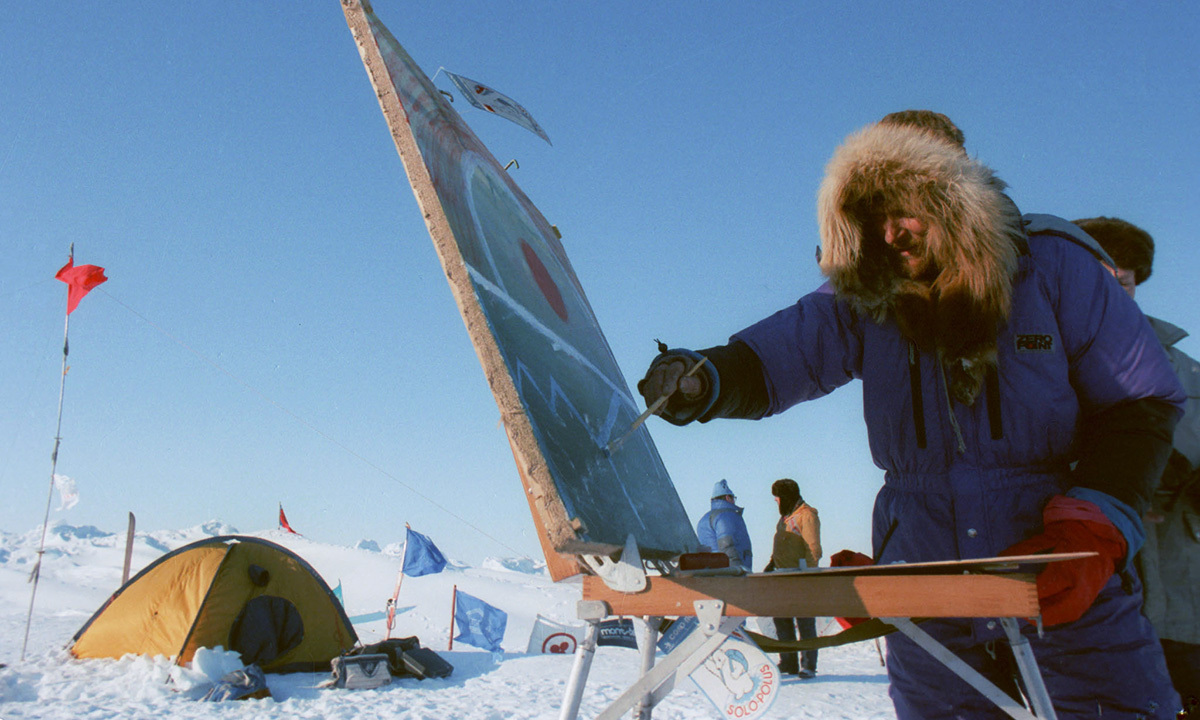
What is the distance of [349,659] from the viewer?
5871 millimetres

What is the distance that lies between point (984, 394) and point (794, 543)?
187 inches

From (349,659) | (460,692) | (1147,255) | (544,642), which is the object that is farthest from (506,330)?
(544,642)

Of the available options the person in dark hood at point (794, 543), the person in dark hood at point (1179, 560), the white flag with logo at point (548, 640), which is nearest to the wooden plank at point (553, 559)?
the person in dark hood at point (1179, 560)

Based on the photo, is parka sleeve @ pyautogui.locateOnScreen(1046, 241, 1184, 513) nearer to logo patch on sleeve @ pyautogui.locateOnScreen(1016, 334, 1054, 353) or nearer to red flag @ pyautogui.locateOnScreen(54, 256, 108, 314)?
logo patch on sleeve @ pyautogui.locateOnScreen(1016, 334, 1054, 353)

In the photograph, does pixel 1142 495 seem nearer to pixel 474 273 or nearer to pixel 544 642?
pixel 474 273

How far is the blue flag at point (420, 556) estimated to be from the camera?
11680 millimetres

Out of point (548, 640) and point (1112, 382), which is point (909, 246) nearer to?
point (1112, 382)

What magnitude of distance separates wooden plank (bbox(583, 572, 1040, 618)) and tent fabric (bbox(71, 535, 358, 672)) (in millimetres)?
6714

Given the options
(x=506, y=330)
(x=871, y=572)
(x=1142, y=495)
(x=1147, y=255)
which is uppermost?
(x=1147, y=255)

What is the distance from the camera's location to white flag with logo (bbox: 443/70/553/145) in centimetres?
246

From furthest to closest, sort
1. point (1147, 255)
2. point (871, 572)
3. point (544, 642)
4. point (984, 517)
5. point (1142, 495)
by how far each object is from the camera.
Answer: point (544, 642)
point (1147, 255)
point (984, 517)
point (1142, 495)
point (871, 572)

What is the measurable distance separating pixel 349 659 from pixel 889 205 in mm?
5955

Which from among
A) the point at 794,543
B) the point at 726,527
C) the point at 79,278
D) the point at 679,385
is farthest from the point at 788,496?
the point at 79,278

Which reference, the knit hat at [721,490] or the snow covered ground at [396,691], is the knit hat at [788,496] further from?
the snow covered ground at [396,691]
